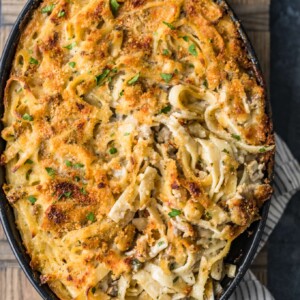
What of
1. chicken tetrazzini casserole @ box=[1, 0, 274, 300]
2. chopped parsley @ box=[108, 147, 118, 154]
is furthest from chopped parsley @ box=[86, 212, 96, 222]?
chopped parsley @ box=[108, 147, 118, 154]

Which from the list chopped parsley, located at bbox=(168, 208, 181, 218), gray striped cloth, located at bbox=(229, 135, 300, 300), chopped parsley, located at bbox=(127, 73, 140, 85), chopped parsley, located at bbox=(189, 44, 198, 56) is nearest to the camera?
chopped parsley, located at bbox=(168, 208, 181, 218)

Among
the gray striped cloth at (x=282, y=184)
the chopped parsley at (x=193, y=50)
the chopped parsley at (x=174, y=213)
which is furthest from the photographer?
the gray striped cloth at (x=282, y=184)

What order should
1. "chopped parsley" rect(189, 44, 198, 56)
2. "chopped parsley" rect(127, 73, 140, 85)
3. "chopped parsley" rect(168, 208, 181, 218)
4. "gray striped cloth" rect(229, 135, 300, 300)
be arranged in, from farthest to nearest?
"gray striped cloth" rect(229, 135, 300, 300) < "chopped parsley" rect(189, 44, 198, 56) < "chopped parsley" rect(127, 73, 140, 85) < "chopped parsley" rect(168, 208, 181, 218)

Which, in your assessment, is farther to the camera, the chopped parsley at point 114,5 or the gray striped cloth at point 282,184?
the gray striped cloth at point 282,184

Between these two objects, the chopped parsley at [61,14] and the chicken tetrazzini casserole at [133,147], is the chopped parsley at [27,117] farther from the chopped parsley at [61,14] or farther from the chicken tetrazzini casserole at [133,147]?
the chopped parsley at [61,14]

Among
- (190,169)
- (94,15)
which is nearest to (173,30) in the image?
(94,15)

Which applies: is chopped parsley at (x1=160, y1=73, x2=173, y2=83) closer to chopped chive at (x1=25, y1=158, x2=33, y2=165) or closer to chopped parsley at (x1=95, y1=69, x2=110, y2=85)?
chopped parsley at (x1=95, y1=69, x2=110, y2=85)

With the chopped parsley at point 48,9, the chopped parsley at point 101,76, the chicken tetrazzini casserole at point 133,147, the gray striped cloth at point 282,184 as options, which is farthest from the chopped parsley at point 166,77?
the gray striped cloth at point 282,184

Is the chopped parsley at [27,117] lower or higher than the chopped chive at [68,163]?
higher

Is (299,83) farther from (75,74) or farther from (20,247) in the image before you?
(20,247)

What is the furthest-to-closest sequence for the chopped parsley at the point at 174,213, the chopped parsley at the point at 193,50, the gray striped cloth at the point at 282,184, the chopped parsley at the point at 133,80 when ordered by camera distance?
1. the gray striped cloth at the point at 282,184
2. the chopped parsley at the point at 193,50
3. the chopped parsley at the point at 133,80
4. the chopped parsley at the point at 174,213
